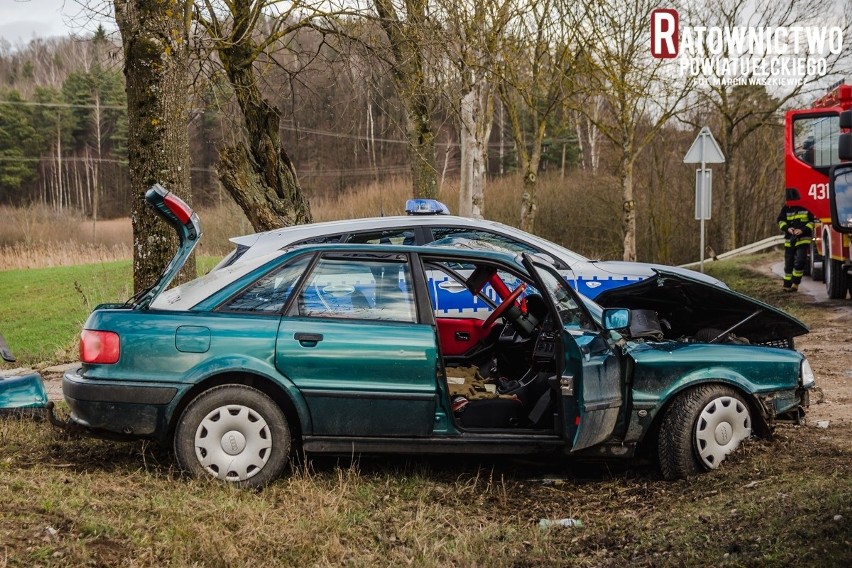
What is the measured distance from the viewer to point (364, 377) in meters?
5.57

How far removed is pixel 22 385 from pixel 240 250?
241 cm

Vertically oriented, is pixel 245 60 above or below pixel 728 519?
above

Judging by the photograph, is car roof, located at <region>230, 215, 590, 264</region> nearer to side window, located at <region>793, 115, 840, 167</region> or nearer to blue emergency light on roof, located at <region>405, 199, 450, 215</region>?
blue emergency light on roof, located at <region>405, 199, 450, 215</region>

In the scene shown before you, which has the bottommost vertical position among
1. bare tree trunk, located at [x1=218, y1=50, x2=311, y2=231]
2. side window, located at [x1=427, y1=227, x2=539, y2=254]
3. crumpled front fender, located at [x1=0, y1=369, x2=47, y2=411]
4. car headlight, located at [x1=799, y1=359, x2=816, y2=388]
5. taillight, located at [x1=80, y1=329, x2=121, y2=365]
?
crumpled front fender, located at [x1=0, y1=369, x2=47, y2=411]

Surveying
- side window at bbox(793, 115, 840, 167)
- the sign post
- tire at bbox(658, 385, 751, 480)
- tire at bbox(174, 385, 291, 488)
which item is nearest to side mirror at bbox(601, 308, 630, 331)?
tire at bbox(658, 385, 751, 480)

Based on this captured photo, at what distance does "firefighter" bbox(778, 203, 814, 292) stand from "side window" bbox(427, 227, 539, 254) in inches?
385

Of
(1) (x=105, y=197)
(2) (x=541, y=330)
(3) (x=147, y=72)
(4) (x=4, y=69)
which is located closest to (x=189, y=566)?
(2) (x=541, y=330)

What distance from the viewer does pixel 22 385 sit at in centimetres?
692

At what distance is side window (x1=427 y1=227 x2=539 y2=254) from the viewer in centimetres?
925

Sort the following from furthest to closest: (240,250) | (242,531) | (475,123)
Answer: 1. (475,123)
2. (240,250)
3. (242,531)

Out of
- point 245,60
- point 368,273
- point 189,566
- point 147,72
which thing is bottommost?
point 189,566

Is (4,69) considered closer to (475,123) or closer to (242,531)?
(475,123)

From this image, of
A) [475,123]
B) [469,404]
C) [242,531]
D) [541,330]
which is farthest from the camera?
[475,123]

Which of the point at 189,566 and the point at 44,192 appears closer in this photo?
the point at 189,566
